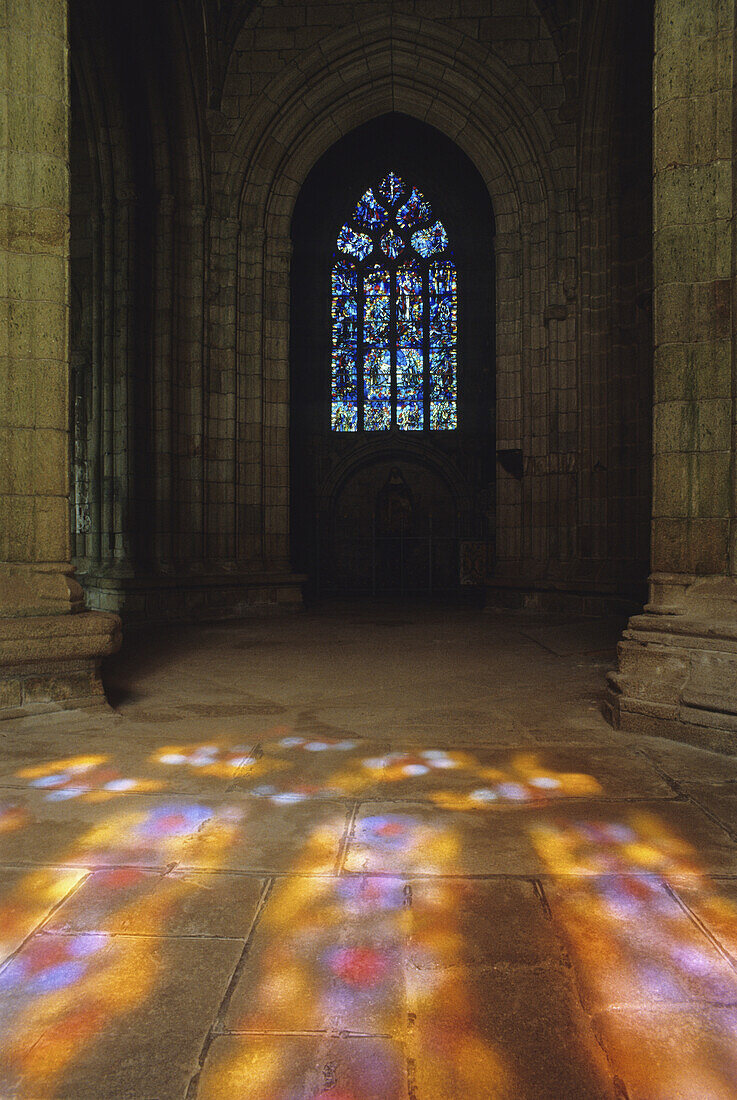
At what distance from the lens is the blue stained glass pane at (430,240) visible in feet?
55.5

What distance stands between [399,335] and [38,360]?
13.1 meters

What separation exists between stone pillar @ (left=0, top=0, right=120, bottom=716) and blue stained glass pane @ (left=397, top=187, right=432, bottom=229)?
43.6 ft

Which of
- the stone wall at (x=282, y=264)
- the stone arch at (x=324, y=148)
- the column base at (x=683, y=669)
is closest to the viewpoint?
the column base at (x=683, y=669)

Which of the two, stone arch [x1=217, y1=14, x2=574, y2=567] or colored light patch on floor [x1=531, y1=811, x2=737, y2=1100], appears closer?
colored light patch on floor [x1=531, y1=811, x2=737, y2=1100]

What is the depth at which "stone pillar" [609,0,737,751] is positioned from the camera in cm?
407

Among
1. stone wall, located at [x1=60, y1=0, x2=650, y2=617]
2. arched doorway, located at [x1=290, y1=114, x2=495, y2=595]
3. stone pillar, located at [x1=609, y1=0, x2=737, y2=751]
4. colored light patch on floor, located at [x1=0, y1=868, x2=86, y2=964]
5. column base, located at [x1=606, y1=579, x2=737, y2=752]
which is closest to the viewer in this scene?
colored light patch on floor, located at [x1=0, y1=868, x2=86, y2=964]

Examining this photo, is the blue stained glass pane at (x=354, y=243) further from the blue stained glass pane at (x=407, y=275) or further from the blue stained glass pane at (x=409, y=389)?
the blue stained glass pane at (x=409, y=389)

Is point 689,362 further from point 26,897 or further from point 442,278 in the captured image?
point 442,278

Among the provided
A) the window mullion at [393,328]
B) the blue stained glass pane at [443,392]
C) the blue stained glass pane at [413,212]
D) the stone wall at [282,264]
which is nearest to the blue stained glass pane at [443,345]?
the blue stained glass pane at [443,392]

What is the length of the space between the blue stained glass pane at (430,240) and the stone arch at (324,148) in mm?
5478

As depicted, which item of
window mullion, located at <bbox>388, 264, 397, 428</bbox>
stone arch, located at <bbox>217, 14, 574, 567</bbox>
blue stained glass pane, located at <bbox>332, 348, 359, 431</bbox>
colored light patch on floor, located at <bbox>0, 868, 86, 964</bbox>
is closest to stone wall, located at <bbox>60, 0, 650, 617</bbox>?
stone arch, located at <bbox>217, 14, 574, 567</bbox>

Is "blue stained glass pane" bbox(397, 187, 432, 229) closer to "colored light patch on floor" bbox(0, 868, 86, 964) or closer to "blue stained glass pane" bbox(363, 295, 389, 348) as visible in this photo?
"blue stained glass pane" bbox(363, 295, 389, 348)

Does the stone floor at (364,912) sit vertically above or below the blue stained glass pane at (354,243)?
below

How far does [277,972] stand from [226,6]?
12414mm
